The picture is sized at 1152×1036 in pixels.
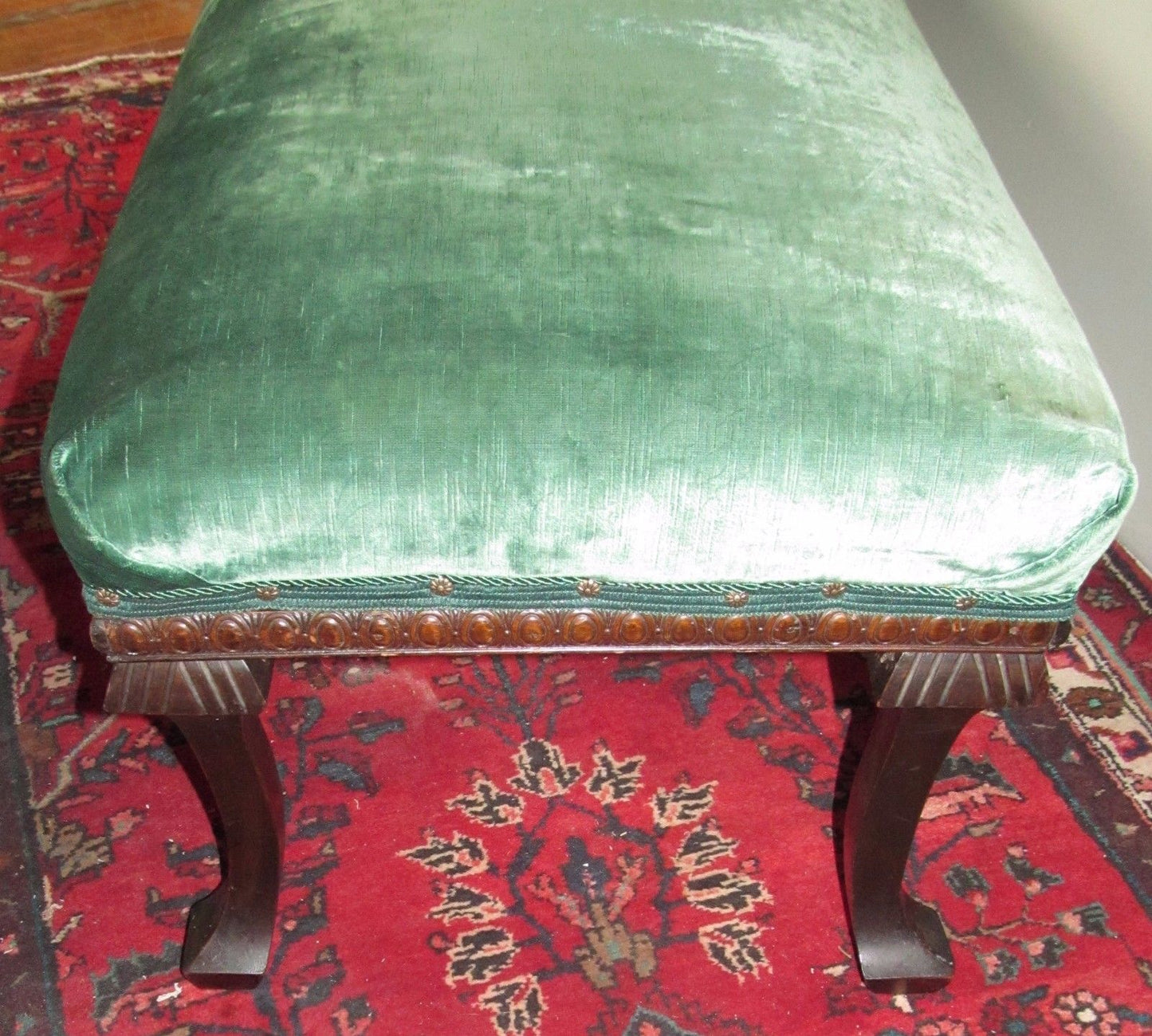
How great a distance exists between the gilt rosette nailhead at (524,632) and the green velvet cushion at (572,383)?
1 centimetres

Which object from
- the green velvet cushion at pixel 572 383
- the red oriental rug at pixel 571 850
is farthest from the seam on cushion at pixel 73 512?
the red oriental rug at pixel 571 850

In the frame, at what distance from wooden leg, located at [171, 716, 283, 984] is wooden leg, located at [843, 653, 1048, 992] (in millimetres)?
373

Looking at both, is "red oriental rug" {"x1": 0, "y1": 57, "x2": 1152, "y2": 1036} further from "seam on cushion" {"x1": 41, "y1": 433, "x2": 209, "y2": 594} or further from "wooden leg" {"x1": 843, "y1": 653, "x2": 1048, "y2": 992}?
"seam on cushion" {"x1": 41, "y1": 433, "x2": 209, "y2": 594}

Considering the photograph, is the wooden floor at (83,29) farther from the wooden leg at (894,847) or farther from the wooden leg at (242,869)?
the wooden leg at (894,847)

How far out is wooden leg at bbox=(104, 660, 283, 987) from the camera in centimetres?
67

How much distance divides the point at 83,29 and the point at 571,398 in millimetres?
1685

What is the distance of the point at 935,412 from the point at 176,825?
653mm

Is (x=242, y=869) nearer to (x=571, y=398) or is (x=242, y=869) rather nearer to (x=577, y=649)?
(x=577, y=649)

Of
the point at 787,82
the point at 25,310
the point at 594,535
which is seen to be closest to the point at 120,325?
the point at 594,535

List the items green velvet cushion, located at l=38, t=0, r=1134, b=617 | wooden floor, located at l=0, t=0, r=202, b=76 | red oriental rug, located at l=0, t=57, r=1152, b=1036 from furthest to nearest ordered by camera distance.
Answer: wooden floor, located at l=0, t=0, r=202, b=76
red oriental rug, located at l=0, t=57, r=1152, b=1036
green velvet cushion, located at l=38, t=0, r=1134, b=617

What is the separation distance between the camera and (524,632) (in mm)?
653

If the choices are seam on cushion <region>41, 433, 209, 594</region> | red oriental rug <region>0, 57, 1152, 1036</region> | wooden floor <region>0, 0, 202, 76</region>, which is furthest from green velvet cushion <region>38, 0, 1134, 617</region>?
wooden floor <region>0, 0, 202, 76</region>

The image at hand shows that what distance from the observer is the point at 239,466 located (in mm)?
584

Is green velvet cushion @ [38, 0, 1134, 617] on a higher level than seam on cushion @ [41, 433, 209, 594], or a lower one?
higher
